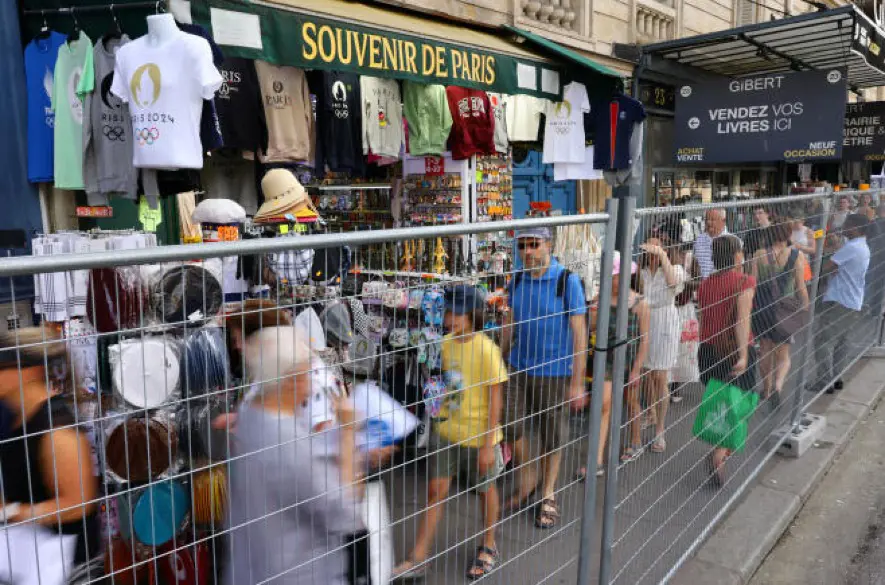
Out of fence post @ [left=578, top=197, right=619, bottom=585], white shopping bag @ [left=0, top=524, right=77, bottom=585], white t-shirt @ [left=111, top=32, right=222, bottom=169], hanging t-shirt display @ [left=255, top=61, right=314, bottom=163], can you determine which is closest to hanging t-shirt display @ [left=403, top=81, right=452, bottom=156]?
A: hanging t-shirt display @ [left=255, top=61, right=314, bottom=163]

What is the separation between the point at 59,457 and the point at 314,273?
2.59 feet

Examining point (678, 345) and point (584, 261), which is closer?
point (584, 261)

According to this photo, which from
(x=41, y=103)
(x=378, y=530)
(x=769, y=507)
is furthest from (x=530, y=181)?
(x=378, y=530)

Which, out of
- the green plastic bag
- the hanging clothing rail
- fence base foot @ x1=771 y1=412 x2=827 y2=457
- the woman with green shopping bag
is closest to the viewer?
the woman with green shopping bag

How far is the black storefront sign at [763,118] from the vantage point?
8.95 m

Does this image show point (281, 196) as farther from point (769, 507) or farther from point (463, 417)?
point (769, 507)

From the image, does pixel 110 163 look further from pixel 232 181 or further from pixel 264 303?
pixel 264 303

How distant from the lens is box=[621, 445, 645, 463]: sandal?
9.96ft

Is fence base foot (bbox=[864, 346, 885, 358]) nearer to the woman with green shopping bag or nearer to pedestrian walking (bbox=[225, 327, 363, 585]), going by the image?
the woman with green shopping bag

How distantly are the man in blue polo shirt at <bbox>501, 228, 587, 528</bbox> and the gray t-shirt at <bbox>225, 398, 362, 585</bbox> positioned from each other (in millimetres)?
740

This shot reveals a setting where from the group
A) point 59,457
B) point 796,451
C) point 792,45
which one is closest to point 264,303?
point 59,457

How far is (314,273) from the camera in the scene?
1.94 metres

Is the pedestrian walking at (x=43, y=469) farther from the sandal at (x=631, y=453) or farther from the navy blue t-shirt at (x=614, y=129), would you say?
the navy blue t-shirt at (x=614, y=129)

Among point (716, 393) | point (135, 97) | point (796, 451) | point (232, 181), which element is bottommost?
point (796, 451)
